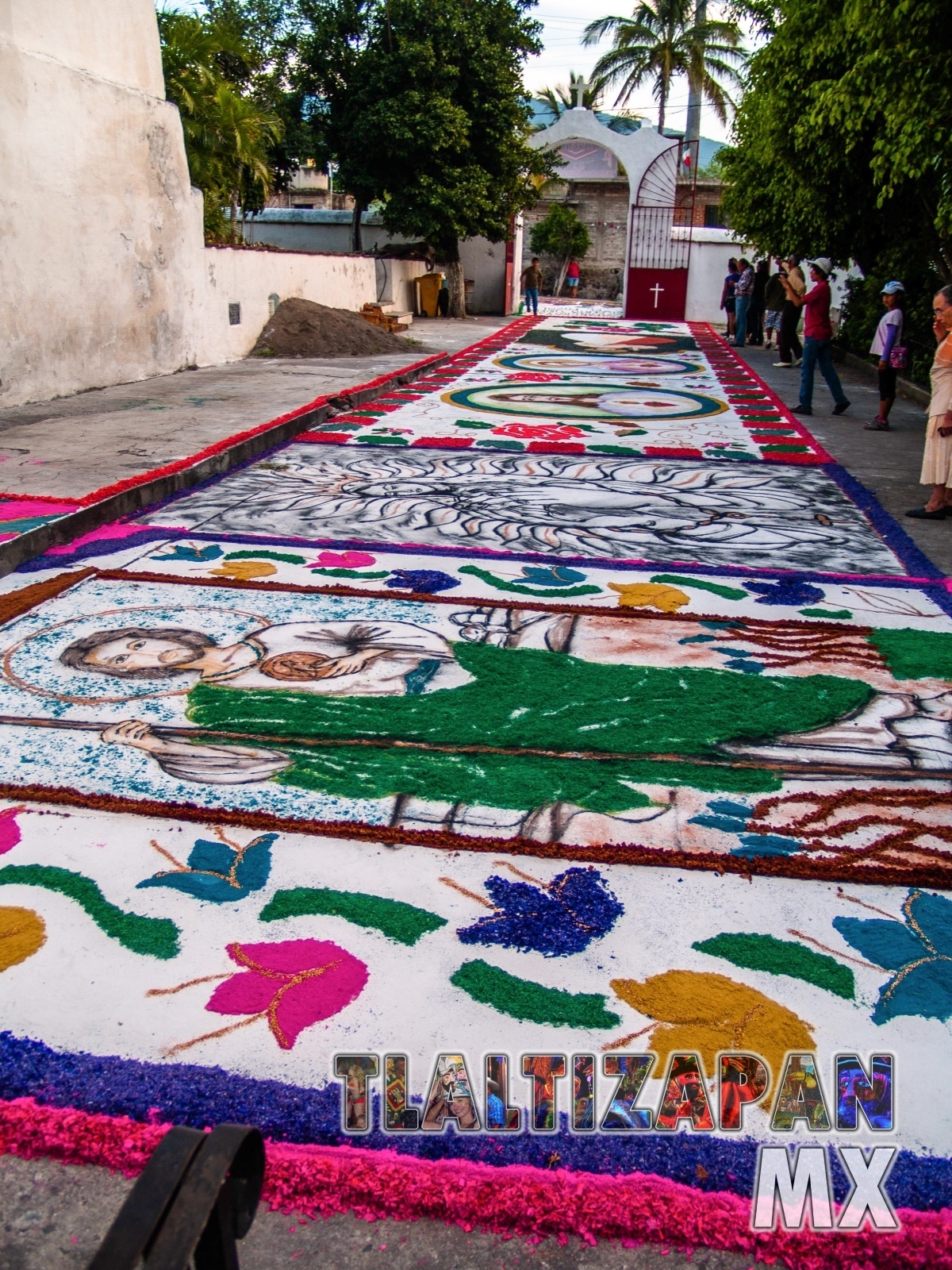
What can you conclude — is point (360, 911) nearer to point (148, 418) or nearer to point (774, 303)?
point (148, 418)

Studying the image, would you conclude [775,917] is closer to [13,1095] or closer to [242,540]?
[13,1095]

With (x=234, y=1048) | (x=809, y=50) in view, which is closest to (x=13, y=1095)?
(x=234, y=1048)

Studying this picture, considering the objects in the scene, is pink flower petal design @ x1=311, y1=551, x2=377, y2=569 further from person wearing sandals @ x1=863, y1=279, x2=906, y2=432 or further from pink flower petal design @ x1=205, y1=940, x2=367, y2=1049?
person wearing sandals @ x1=863, y1=279, x2=906, y2=432

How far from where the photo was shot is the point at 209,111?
1363cm

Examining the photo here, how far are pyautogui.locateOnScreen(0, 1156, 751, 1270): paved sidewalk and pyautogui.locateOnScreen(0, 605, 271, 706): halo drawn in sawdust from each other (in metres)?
1.85

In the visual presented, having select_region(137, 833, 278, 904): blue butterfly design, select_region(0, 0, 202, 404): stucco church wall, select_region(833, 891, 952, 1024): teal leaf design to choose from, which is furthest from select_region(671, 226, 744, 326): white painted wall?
select_region(137, 833, 278, 904): blue butterfly design

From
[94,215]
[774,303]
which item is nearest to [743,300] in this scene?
[774,303]

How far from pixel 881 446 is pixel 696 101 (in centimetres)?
2538

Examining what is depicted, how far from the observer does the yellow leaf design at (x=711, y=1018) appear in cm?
188

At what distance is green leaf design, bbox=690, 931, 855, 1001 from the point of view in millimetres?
2055

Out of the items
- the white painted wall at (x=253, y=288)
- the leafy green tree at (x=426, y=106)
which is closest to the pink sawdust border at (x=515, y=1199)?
the white painted wall at (x=253, y=288)

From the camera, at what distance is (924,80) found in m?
6.28

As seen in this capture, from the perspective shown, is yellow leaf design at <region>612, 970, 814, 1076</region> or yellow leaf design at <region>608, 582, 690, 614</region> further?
yellow leaf design at <region>608, 582, 690, 614</region>

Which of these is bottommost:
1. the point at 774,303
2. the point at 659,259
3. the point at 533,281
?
the point at 774,303
